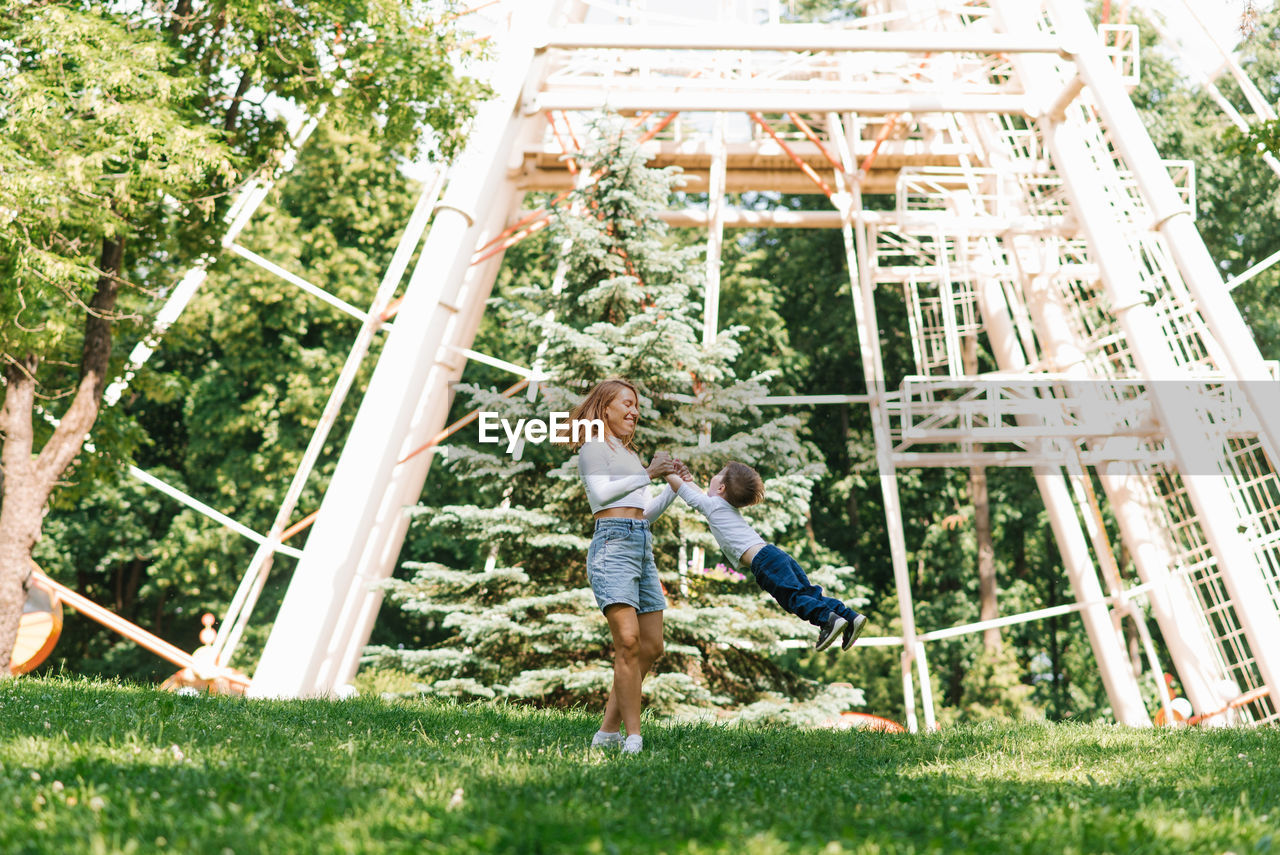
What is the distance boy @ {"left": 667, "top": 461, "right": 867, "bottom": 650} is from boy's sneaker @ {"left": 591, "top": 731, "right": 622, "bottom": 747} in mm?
874

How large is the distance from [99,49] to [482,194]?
3.62m

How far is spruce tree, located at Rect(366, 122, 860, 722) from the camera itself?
9.77 meters

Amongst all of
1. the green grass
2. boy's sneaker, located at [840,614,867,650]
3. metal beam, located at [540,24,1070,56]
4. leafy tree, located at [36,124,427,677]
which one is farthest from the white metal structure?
leafy tree, located at [36,124,427,677]

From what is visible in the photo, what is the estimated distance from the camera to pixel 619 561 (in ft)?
15.9

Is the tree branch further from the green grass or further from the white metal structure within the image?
the green grass

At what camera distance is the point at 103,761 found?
3.88 meters

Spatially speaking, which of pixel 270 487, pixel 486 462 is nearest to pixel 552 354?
pixel 486 462

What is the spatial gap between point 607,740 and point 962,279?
429 inches

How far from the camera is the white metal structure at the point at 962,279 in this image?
1065 centimetres

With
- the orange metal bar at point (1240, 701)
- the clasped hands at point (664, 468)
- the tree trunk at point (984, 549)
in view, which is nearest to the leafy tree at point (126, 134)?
the clasped hands at point (664, 468)

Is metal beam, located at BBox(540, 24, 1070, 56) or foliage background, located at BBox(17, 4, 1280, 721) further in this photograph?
foliage background, located at BBox(17, 4, 1280, 721)

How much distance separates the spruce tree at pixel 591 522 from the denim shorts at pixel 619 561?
458cm

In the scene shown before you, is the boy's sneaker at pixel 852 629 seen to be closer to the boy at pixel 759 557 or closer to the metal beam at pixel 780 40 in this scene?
the boy at pixel 759 557

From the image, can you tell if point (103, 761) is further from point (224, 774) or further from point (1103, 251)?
point (1103, 251)
